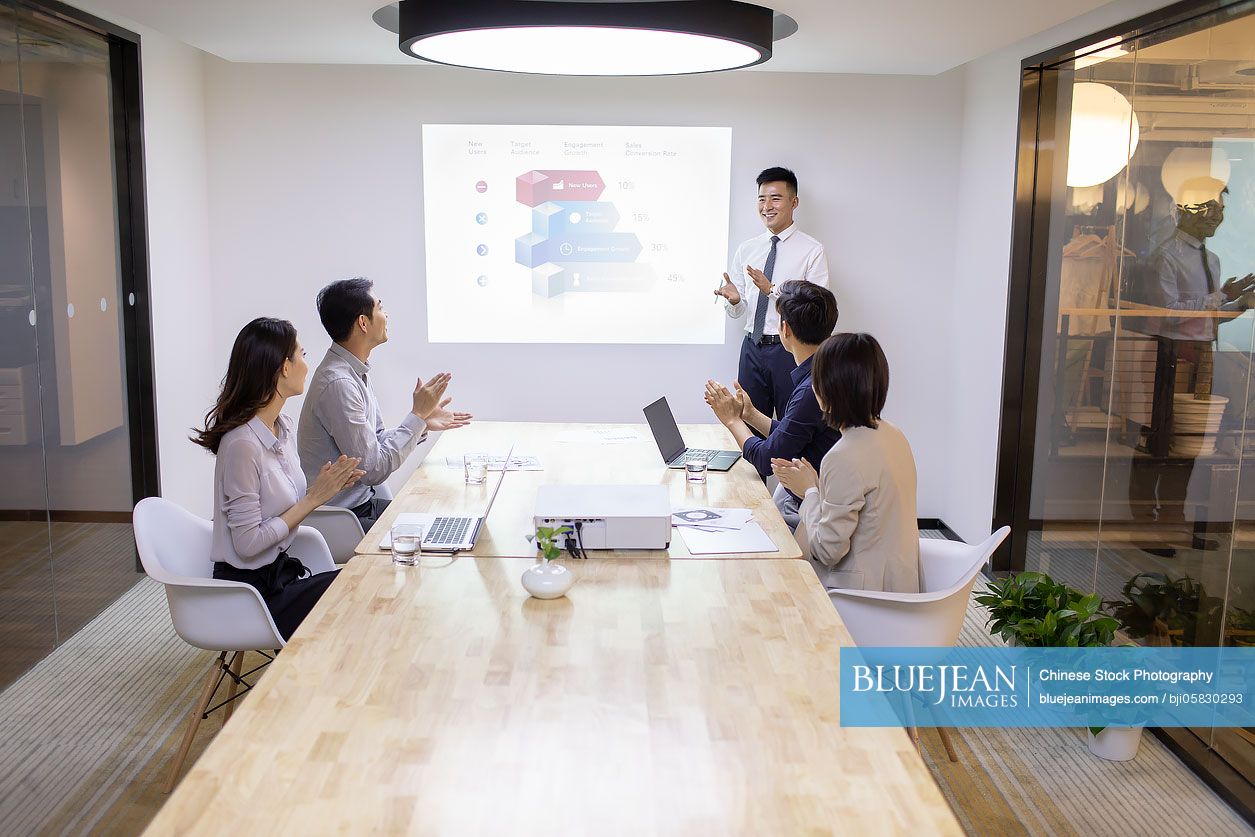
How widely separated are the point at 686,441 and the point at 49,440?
2598 millimetres

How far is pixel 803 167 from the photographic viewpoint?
19.9ft

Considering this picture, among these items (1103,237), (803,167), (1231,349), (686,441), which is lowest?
(686,441)

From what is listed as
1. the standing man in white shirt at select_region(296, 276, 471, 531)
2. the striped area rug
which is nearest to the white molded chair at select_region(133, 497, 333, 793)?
the striped area rug

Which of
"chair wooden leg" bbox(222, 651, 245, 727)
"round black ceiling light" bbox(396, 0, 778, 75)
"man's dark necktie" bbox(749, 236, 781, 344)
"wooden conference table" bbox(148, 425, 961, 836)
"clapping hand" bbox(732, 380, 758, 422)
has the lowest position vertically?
"chair wooden leg" bbox(222, 651, 245, 727)

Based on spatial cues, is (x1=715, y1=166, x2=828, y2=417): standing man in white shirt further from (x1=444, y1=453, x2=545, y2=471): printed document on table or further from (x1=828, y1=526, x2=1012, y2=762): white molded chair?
(x1=828, y1=526, x2=1012, y2=762): white molded chair

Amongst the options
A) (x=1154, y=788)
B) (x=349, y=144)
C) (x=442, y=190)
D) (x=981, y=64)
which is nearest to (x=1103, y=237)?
(x=981, y=64)

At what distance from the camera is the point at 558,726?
2027mm

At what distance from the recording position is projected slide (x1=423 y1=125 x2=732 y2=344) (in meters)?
6.07

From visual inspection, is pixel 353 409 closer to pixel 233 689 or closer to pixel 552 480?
pixel 552 480

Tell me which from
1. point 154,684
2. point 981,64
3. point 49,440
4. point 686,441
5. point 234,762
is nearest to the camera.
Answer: point 234,762

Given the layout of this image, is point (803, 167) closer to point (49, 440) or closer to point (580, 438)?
point (580, 438)
